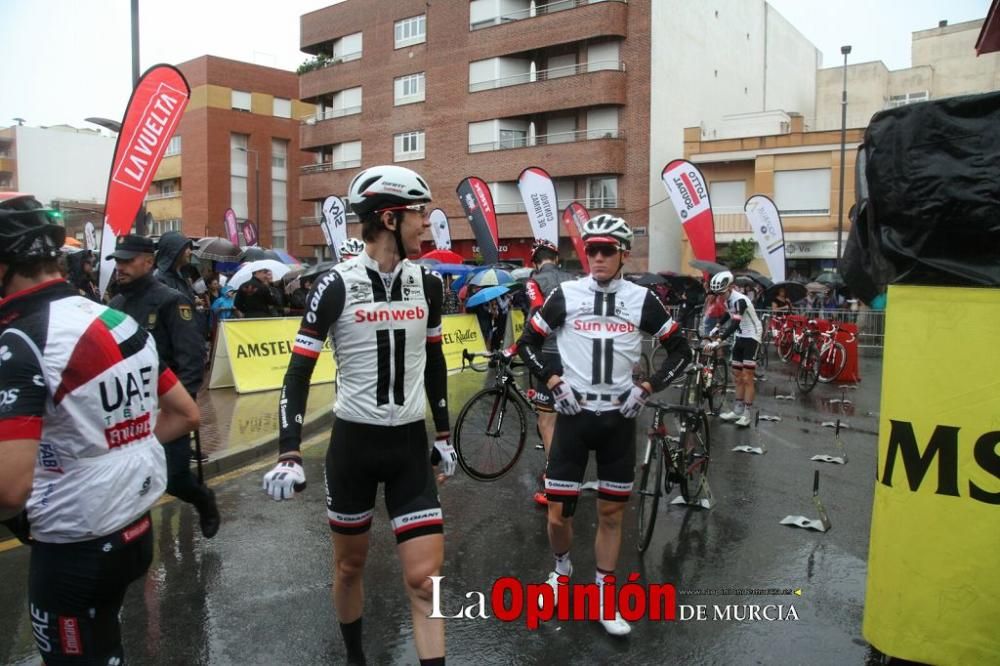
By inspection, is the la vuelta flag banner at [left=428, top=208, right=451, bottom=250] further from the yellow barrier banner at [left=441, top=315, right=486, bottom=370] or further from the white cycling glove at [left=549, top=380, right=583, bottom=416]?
the white cycling glove at [left=549, top=380, right=583, bottom=416]

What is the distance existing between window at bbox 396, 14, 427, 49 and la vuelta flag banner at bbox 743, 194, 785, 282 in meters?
28.7

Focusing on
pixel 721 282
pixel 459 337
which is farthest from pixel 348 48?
pixel 721 282

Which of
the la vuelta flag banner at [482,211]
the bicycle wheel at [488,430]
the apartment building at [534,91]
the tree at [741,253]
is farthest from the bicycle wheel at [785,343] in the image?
the apartment building at [534,91]

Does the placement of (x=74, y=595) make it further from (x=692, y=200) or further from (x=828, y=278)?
(x=828, y=278)

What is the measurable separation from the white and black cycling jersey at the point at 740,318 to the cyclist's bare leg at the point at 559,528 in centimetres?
606

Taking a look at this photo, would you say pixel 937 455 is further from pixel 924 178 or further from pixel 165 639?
pixel 165 639

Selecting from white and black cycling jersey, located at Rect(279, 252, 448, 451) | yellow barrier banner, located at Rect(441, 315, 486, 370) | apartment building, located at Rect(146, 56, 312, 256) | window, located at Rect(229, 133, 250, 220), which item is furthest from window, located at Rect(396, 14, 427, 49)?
white and black cycling jersey, located at Rect(279, 252, 448, 451)

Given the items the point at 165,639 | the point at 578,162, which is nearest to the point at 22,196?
the point at 165,639

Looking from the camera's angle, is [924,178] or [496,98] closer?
[924,178]

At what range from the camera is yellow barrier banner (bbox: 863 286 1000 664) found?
2.90 meters

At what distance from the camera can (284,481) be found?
2.91 meters

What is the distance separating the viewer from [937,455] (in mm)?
2990

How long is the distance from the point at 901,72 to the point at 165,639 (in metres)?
54.3

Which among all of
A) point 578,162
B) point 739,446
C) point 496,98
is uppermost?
point 496,98
